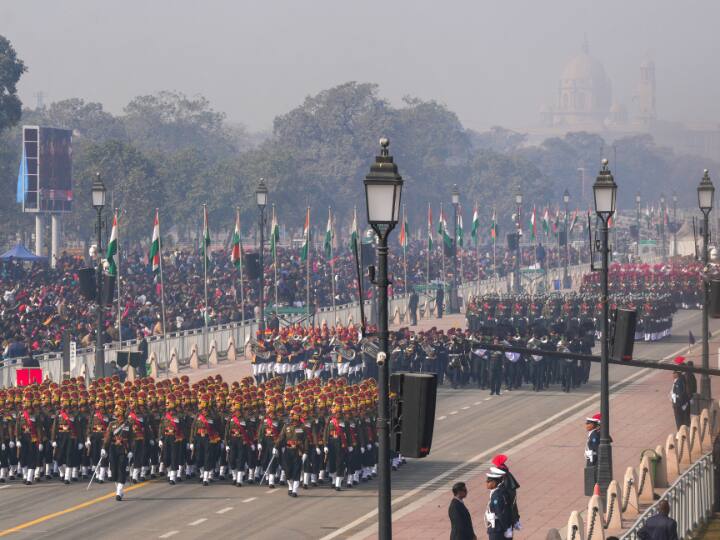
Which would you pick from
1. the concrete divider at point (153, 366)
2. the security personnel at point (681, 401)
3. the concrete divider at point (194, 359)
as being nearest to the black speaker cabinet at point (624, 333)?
the security personnel at point (681, 401)

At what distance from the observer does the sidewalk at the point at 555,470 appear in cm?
2659

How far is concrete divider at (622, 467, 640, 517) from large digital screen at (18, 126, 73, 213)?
56472 millimetres

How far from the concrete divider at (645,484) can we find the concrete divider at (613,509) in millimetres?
2411

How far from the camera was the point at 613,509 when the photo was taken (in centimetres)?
2448

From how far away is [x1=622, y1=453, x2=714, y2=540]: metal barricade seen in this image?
2328 centimetres

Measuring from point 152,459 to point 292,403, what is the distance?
3001mm

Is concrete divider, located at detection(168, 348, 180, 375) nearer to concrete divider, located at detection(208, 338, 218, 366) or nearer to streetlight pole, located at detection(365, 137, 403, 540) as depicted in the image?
concrete divider, located at detection(208, 338, 218, 366)

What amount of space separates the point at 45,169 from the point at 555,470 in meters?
51.6

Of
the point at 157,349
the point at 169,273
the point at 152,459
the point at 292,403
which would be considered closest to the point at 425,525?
the point at 292,403

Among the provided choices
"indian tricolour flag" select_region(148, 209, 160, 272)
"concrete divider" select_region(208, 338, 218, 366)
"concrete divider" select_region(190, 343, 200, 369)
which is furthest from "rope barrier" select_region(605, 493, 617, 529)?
"concrete divider" select_region(208, 338, 218, 366)

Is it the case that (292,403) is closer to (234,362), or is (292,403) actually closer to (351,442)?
(351,442)

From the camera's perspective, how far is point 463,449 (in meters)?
35.6

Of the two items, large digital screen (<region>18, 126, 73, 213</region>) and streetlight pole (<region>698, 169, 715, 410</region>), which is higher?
large digital screen (<region>18, 126, 73, 213</region>)

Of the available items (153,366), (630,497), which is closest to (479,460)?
(630,497)
